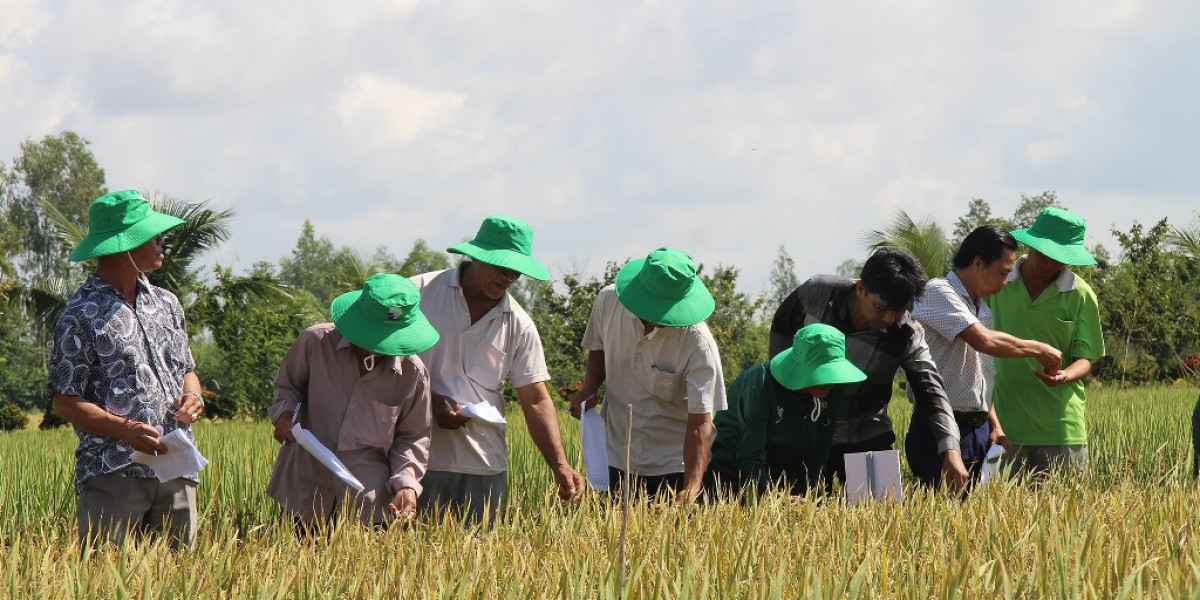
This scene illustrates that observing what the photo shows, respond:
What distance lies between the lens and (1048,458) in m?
4.76

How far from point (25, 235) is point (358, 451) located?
4515 cm

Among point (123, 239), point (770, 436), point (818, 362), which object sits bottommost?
point (770, 436)

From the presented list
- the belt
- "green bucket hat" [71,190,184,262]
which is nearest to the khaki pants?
"green bucket hat" [71,190,184,262]

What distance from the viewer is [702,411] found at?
158 inches

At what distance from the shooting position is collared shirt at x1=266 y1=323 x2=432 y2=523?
12.2ft

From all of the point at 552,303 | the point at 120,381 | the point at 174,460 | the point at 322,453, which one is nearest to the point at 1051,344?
the point at 322,453

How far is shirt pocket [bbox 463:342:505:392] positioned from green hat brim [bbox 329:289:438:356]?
14.3 inches

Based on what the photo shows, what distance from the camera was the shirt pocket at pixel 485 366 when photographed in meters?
4.05

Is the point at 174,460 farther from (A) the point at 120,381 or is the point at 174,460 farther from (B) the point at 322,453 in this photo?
(B) the point at 322,453

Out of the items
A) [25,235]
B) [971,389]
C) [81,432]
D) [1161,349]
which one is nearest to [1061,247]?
[971,389]

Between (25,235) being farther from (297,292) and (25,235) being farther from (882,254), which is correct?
(882,254)

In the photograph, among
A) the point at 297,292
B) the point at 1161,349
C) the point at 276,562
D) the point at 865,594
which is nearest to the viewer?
the point at 865,594

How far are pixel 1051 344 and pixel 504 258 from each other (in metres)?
2.37

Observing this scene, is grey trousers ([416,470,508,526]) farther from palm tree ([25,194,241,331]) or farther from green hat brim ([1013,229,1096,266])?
palm tree ([25,194,241,331])
